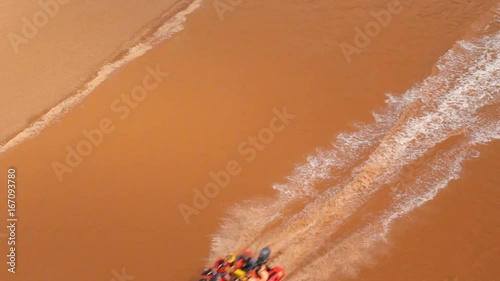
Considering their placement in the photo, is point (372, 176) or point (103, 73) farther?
point (103, 73)

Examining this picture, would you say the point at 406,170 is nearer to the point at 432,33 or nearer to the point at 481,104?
the point at 481,104

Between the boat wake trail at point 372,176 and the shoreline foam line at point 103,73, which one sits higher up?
the shoreline foam line at point 103,73

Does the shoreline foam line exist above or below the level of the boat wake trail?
above

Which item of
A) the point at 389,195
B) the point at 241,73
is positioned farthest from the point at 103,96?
the point at 389,195

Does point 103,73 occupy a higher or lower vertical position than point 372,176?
higher

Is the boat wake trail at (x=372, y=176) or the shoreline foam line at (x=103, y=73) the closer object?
the boat wake trail at (x=372, y=176)
